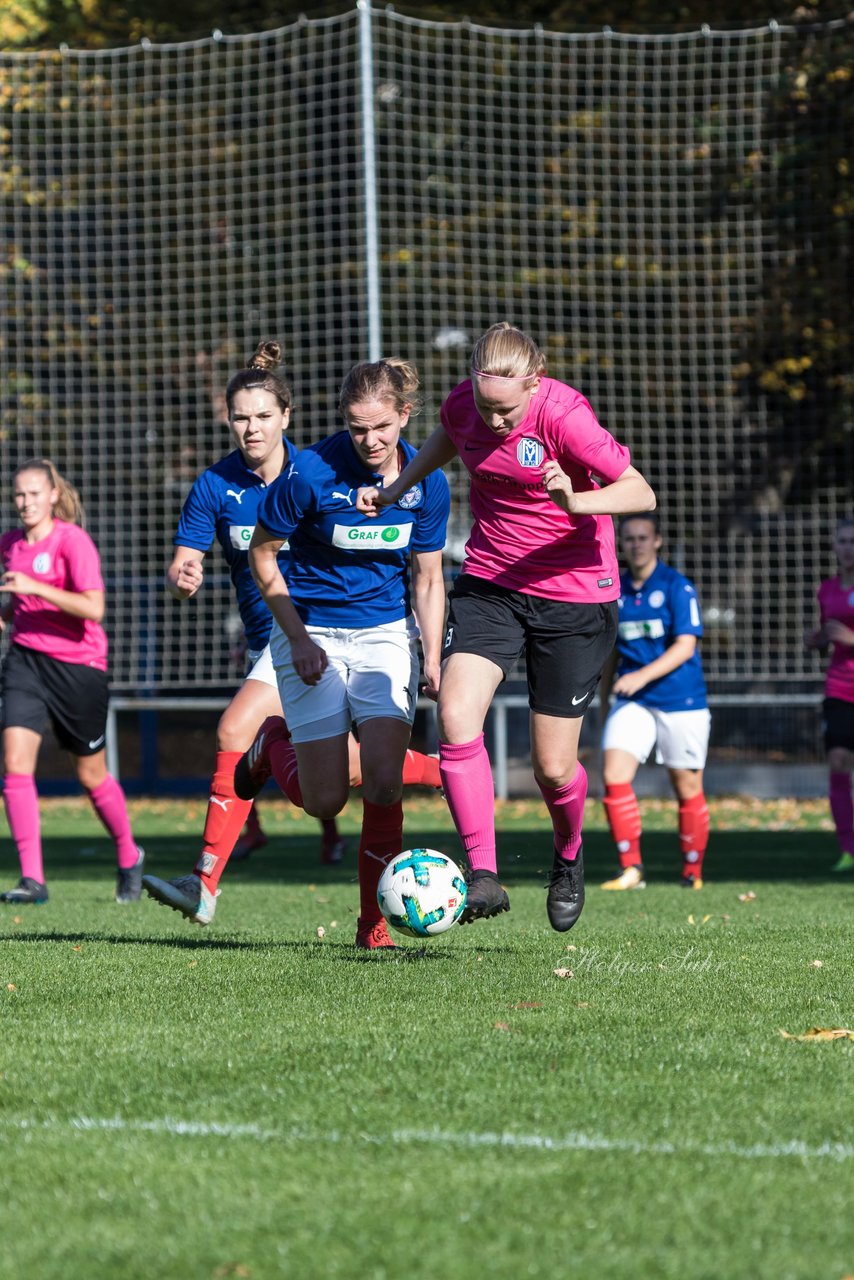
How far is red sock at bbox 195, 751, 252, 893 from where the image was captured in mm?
6652

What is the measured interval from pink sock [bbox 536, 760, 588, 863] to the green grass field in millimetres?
389

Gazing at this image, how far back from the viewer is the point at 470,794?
5.77 m

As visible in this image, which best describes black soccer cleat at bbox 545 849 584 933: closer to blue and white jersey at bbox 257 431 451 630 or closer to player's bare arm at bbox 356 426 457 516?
blue and white jersey at bbox 257 431 451 630

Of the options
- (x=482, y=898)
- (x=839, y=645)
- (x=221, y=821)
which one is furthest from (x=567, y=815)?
(x=839, y=645)

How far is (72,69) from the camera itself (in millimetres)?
18844

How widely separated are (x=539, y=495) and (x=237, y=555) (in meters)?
2.09

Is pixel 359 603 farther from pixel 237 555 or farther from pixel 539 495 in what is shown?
pixel 237 555

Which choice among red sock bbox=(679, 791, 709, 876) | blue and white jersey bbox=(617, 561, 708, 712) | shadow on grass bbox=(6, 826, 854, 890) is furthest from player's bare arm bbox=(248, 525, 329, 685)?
red sock bbox=(679, 791, 709, 876)

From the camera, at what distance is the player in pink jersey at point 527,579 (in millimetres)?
5637

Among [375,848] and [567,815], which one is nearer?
[567,815]

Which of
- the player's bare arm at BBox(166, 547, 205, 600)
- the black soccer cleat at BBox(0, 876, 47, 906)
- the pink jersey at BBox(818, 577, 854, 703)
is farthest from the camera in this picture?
the pink jersey at BBox(818, 577, 854, 703)

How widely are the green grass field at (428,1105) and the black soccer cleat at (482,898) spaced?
223 mm

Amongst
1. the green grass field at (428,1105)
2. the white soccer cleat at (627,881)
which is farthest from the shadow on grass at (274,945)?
the white soccer cleat at (627,881)

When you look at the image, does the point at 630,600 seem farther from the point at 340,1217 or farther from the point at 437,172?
the point at 437,172
